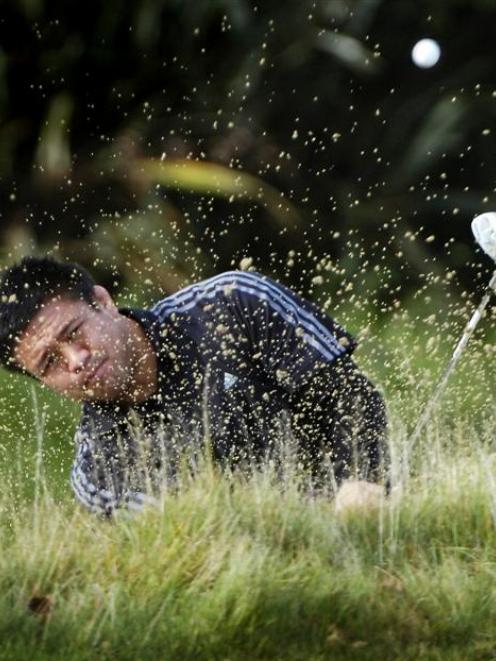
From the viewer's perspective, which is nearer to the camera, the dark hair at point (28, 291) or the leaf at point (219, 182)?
the dark hair at point (28, 291)

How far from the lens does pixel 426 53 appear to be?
4.75 m

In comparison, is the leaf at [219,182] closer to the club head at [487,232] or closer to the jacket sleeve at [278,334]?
the jacket sleeve at [278,334]

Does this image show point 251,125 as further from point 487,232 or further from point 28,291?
point 487,232

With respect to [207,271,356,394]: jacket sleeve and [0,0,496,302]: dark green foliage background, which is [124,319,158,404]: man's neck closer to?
[207,271,356,394]: jacket sleeve

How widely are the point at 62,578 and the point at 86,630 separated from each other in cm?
16

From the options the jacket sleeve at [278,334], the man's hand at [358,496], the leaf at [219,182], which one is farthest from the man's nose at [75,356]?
the leaf at [219,182]

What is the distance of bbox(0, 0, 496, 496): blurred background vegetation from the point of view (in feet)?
14.6

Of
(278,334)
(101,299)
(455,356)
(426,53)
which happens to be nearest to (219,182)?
(426,53)

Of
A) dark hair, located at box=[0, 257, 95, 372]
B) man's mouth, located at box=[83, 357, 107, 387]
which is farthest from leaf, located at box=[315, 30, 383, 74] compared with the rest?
man's mouth, located at box=[83, 357, 107, 387]

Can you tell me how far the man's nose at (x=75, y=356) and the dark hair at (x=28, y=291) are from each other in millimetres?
125

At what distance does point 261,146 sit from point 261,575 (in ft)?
7.73

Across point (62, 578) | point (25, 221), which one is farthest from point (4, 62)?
point (62, 578)

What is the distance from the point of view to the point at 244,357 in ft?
10.3

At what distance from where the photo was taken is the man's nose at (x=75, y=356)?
310 centimetres
